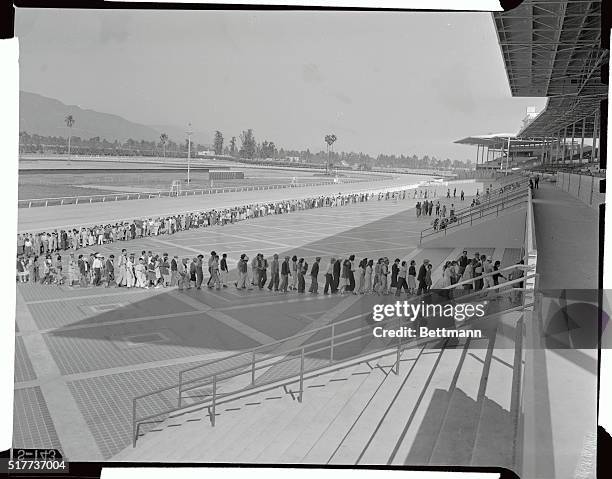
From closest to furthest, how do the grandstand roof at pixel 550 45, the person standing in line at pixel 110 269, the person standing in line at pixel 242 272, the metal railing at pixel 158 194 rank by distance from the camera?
1. the grandstand roof at pixel 550 45
2. the metal railing at pixel 158 194
3. the person standing in line at pixel 242 272
4. the person standing in line at pixel 110 269

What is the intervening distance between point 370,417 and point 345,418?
0.15 m

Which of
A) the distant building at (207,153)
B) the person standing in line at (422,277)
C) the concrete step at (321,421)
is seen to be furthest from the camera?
A: the distant building at (207,153)

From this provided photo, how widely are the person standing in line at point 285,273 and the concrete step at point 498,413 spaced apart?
309 cm

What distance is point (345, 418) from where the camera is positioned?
3664mm

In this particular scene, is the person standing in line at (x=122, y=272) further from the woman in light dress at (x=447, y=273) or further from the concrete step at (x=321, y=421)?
the woman in light dress at (x=447, y=273)

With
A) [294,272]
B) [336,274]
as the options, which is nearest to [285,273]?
[294,272]

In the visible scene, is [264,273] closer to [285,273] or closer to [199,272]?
[285,273]

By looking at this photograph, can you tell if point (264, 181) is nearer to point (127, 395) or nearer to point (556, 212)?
point (127, 395)

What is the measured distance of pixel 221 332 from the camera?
5152 mm

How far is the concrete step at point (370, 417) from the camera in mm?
3473

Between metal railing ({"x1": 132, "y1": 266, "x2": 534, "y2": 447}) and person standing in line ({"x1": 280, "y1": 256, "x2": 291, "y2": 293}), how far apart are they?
49.4 inches

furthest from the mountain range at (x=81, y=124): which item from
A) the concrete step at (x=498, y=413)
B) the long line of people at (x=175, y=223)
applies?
the concrete step at (x=498, y=413)

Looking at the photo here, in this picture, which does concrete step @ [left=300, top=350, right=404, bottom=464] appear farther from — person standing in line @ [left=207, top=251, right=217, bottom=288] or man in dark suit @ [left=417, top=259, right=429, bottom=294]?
person standing in line @ [left=207, top=251, right=217, bottom=288]

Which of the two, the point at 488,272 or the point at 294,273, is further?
the point at 294,273
